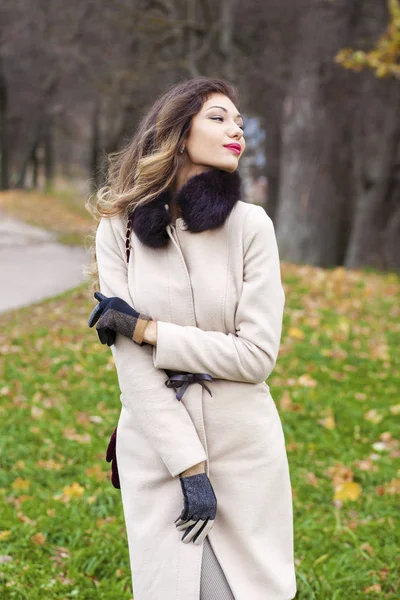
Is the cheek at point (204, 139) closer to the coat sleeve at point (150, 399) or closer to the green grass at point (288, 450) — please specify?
the coat sleeve at point (150, 399)

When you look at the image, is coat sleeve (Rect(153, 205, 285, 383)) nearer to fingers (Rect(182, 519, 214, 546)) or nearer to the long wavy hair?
the long wavy hair

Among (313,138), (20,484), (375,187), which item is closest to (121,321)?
(20,484)

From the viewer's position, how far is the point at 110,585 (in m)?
3.38

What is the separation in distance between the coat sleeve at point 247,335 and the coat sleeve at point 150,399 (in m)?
0.06

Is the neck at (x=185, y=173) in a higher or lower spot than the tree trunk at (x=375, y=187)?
higher

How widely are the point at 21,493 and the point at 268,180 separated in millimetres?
14430

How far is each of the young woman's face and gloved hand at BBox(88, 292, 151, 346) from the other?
1.69 feet

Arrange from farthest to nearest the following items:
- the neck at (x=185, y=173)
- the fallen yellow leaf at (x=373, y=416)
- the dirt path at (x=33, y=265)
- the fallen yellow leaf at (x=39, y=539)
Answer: the dirt path at (x=33, y=265) → the fallen yellow leaf at (x=373, y=416) → the fallen yellow leaf at (x=39, y=539) → the neck at (x=185, y=173)

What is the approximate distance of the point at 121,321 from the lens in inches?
84.7

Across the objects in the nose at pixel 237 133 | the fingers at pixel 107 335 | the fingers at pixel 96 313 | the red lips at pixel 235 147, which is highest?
the nose at pixel 237 133

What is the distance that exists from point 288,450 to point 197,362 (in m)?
3.02

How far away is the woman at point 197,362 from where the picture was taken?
2156mm

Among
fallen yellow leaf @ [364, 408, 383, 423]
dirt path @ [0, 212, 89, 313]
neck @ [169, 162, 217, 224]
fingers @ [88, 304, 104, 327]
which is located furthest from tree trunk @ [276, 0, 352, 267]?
fingers @ [88, 304, 104, 327]

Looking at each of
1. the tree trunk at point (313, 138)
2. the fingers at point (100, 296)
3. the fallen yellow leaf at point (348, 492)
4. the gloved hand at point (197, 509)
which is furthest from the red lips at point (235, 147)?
the tree trunk at point (313, 138)
